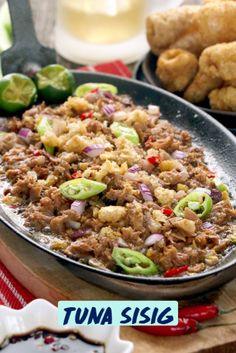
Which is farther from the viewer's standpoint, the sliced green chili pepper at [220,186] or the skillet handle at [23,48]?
the skillet handle at [23,48]

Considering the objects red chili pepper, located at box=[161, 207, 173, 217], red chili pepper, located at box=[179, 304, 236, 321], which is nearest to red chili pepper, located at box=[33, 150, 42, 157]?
red chili pepper, located at box=[161, 207, 173, 217]

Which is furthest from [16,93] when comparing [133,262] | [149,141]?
[133,262]

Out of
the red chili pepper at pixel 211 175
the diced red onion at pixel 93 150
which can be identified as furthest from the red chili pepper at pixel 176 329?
the diced red onion at pixel 93 150

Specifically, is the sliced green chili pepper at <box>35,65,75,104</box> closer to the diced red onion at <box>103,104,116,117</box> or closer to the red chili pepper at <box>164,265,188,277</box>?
the diced red onion at <box>103,104,116,117</box>

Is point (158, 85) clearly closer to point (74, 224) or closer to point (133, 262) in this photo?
point (74, 224)

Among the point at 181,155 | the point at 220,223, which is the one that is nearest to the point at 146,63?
the point at 181,155

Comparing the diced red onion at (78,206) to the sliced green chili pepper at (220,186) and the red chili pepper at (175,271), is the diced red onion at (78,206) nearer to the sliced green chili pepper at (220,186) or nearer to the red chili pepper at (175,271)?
the red chili pepper at (175,271)
